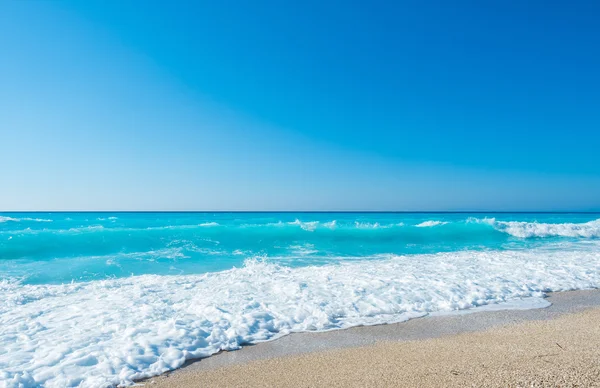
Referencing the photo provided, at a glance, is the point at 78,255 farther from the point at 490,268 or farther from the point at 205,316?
the point at 490,268

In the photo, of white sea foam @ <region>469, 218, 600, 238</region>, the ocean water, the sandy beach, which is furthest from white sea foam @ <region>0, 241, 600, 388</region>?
white sea foam @ <region>469, 218, 600, 238</region>

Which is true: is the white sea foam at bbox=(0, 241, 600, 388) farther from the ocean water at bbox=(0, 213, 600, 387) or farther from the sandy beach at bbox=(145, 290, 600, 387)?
the sandy beach at bbox=(145, 290, 600, 387)

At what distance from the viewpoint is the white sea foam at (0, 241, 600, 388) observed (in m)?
3.74

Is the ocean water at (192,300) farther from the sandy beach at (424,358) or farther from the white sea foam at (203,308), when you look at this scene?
the sandy beach at (424,358)

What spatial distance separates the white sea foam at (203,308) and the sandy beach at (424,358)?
362 mm

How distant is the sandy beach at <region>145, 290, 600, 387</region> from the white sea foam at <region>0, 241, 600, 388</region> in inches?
14.2

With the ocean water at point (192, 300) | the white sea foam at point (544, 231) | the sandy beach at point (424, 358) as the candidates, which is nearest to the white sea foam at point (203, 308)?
the ocean water at point (192, 300)

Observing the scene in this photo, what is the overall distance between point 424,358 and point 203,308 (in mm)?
3482

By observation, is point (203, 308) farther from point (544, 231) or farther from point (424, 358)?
point (544, 231)

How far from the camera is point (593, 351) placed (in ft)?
12.1

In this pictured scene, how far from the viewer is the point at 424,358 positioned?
374 cm

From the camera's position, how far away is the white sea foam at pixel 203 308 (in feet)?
12.3

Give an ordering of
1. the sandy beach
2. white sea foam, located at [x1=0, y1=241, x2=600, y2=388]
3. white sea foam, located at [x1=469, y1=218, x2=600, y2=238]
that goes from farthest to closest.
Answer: white sea foam, located at [x1=469, y1=218, x2=600, y2=238]
white sea foam, located at [x1=0, y1=241, x2=600, y2=388]
the sandy beach

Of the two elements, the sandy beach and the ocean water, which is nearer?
the sandy beach
